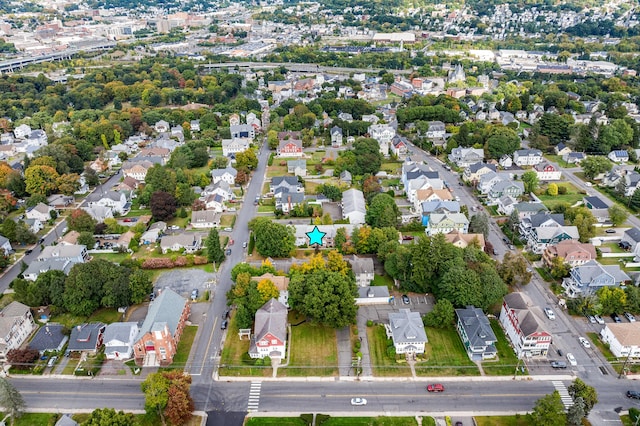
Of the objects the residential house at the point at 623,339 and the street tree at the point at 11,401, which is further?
the residential house at the point at 623,339

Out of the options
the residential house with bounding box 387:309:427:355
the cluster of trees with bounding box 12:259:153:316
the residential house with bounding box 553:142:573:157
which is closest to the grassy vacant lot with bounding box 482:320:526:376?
the residential house with bounding box 387:309:427:355

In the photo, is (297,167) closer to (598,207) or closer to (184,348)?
(184,348)

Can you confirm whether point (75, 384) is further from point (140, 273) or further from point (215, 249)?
point (215, 249)

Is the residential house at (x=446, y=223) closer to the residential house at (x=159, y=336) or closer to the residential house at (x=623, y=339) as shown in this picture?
the residential house at (x=623, y=339)

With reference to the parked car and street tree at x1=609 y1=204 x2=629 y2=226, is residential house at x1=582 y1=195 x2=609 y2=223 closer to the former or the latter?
street tree at x1=609 y1=204 x2=629 y2=226

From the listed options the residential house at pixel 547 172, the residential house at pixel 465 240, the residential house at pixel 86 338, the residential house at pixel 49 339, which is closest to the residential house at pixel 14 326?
the residential house at pixel 49 339

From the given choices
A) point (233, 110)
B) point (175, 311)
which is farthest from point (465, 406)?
point (233, 110)
